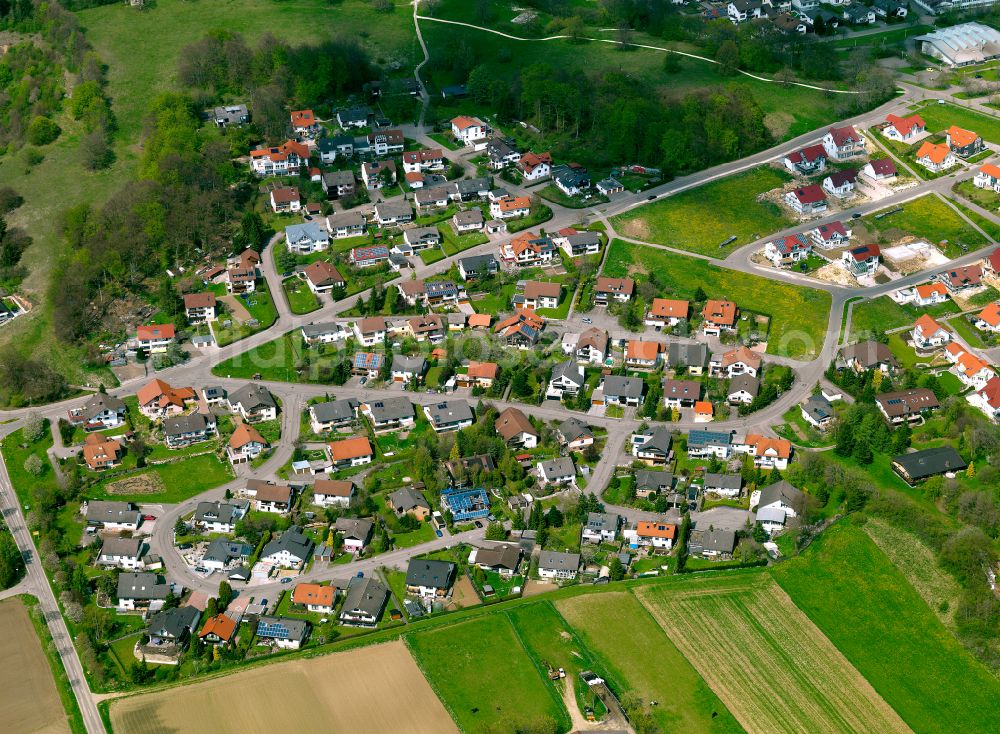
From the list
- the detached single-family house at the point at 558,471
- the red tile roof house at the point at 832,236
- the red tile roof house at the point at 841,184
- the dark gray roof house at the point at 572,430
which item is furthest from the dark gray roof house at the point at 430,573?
the red tile roof house at the point at 841,184

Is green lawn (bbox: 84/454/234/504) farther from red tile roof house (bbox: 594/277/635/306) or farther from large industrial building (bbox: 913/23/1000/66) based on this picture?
large industrial building (bbox: 913/23/1000/66)

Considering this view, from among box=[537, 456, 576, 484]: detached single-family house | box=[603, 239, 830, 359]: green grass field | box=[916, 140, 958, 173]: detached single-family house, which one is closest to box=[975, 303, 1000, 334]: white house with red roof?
box=[603, 239, 830, 359]: green grass field

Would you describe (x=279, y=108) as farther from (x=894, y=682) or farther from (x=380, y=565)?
(x=894, y=682)

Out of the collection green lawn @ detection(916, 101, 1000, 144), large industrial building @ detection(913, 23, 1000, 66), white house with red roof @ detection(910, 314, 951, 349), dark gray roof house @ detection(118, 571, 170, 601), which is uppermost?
large industrial building @ detection(913, 23, 1000, 66)

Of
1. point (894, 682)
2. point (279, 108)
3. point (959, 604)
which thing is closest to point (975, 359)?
point (959, 604)

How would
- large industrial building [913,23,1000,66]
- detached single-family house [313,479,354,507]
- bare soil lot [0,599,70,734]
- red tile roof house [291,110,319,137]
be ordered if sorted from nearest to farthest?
bare soil lot [0,599,70,734] → detached single-family house [313,479,354,507] → red tile roof house [291,110,319,137] → large industrial building [913,23,1000,66]

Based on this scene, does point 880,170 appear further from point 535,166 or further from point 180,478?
point 180,478
